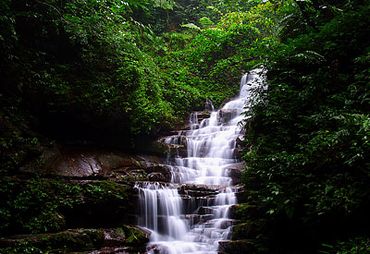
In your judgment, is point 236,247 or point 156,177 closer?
point 236,247

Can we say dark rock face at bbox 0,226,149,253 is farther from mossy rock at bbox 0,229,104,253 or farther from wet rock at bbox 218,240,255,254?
wet rock at bbox 218,240,255,254

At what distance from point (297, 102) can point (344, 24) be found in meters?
1.69

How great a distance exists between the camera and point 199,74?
1664cm

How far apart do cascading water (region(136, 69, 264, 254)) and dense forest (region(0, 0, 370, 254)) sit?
1.92 feet

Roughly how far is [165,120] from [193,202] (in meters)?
4.51

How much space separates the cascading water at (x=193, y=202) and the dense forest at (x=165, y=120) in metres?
0.59

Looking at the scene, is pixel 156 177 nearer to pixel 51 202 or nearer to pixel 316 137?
pixel 51 202

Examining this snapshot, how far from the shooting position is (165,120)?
38.4 feet

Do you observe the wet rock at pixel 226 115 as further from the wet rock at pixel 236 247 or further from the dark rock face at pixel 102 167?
the wet rock at pixel 236 247

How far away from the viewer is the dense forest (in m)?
4.39

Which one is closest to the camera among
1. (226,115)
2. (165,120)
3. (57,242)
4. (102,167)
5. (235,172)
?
(57,242)

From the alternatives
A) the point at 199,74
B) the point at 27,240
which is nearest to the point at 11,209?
the point at 27,240

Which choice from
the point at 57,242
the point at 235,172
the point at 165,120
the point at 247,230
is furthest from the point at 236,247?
the point at 165,120

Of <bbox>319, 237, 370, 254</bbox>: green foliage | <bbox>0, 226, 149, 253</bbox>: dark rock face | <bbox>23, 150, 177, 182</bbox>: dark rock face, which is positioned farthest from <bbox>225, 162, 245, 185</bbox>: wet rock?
<bbox>319, 237, 370, 254</bbox>: green foliage
